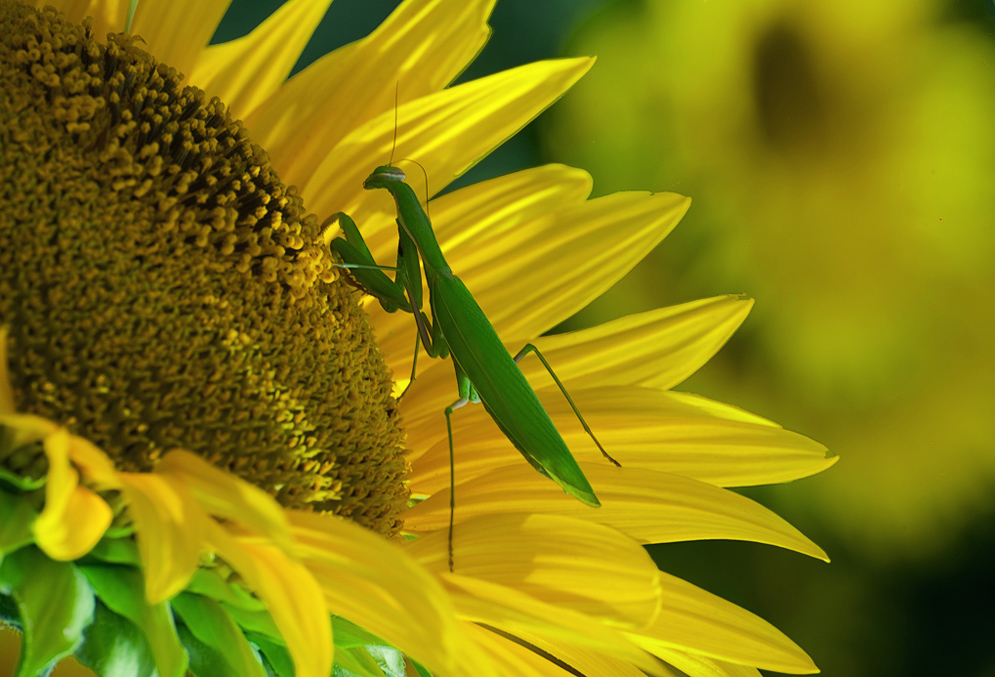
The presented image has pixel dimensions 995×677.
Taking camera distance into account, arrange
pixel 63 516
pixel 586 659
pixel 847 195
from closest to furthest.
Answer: pixel 63 516 → pixel 586 659 → pixel 847 195

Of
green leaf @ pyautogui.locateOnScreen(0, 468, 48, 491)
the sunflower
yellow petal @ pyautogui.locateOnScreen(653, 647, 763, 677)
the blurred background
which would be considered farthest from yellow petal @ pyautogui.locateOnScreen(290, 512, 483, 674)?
the blurred background

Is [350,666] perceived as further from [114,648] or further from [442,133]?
[442,133]

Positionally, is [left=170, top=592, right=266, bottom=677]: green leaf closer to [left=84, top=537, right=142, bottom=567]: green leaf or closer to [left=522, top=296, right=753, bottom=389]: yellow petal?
[left=84, top=537, right=142, bottom=567]: green leaf

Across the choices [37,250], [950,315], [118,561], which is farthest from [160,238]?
[950,315]

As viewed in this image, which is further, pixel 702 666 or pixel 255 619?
pixel 702 666

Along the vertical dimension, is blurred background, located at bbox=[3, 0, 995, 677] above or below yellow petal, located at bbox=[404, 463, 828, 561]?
above

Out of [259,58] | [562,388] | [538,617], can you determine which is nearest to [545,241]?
[562,388]

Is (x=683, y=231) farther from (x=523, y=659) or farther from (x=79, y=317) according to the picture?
(x=79, y=317)
